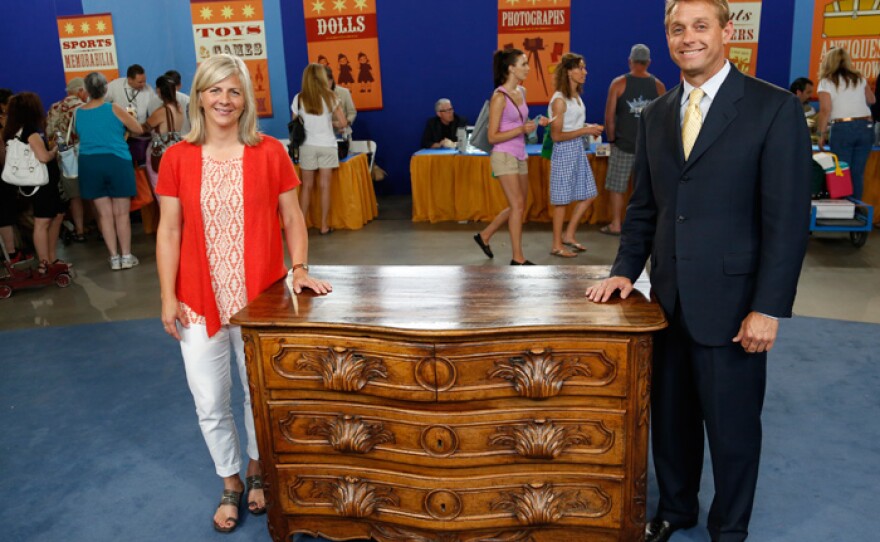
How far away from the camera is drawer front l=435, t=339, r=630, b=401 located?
Answer: 2145mm

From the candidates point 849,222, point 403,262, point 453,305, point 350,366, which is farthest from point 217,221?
point 849,222

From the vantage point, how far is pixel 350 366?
2227 mm

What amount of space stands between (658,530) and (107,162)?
5.24 meters

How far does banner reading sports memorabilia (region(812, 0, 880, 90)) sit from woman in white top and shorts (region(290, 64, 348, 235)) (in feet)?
17.4

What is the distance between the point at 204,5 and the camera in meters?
9.50

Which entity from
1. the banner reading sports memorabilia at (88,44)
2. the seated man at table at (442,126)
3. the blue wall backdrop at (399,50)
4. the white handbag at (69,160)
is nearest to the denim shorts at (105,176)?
the white handbag at (69,160)

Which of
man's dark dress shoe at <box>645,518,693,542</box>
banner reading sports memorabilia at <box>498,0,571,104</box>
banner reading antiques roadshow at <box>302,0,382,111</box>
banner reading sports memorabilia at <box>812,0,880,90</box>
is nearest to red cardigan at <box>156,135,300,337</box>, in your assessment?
man's dark dress shoe at <box>645,518,693,542</box>

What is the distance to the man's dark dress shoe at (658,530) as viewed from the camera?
2.50 m

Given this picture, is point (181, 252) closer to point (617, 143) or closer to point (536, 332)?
point (536, 332)

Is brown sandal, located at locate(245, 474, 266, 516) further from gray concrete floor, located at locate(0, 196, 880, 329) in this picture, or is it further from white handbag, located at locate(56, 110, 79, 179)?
white handbag, located at locate(56, 110, 79, 179)

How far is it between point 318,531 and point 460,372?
75 centimetres

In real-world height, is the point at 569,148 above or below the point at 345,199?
above

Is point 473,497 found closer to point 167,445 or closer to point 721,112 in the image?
point 721,112

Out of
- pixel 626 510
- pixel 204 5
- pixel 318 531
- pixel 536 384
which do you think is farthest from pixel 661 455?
pixel 204 5
